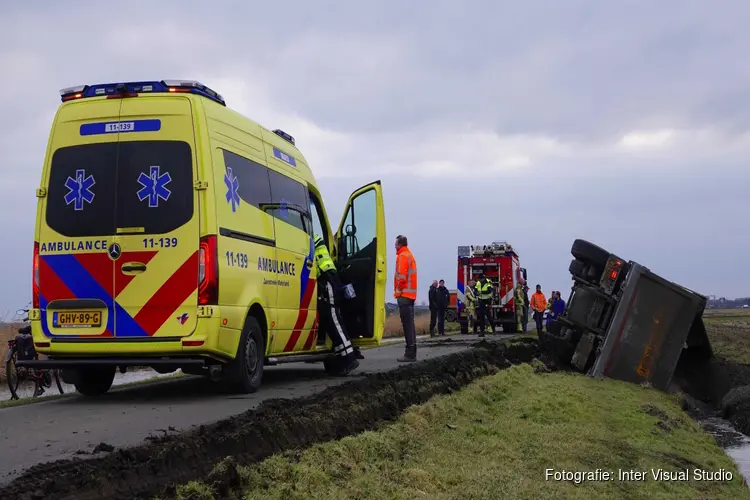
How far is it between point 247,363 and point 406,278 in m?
4.85

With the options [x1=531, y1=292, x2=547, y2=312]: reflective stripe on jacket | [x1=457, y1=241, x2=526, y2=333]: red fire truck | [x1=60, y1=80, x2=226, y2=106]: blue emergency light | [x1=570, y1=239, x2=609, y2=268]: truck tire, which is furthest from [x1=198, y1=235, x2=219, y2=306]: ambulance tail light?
[x1=457, y1=241, x2=526, y2=333]: red fire truck

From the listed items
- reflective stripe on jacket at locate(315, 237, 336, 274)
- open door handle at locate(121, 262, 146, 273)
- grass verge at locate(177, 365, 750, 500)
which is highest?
reflective stripe on jacket at locate(315, 237, 336, 274)

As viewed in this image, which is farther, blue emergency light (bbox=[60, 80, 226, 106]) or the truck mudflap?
the truck mudflap

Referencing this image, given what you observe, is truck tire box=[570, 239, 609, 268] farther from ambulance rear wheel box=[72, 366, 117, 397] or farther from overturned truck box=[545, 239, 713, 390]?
ambulance rear wheel box=[72, 366, 117, 397]

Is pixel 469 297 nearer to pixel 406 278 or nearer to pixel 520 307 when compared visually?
pixel 520 307

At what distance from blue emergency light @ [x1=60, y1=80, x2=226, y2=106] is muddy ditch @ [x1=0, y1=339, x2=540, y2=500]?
3280 millimetres

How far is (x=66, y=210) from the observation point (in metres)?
7.93

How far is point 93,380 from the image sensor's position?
28.6 feet

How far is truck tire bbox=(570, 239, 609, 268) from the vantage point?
13.7 meters

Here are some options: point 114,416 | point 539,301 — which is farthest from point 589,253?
point 539,301

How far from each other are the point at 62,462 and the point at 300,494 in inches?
55.4

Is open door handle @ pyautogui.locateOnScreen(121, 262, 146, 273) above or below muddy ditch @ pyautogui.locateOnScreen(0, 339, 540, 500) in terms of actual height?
above

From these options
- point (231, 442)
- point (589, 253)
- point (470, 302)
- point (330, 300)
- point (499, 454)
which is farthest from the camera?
point (470, 302)

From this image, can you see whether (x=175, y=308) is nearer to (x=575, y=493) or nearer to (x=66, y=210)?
(x=66, y=210)
